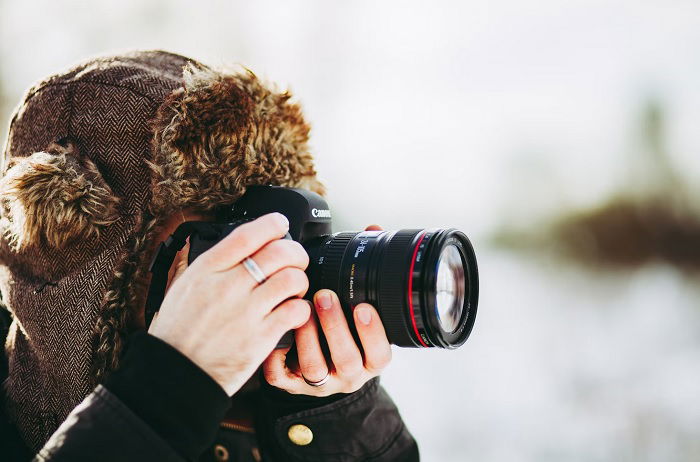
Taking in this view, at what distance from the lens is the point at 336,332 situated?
0.66 meters

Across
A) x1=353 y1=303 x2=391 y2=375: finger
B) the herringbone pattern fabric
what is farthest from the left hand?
the herringbone pattern fabric

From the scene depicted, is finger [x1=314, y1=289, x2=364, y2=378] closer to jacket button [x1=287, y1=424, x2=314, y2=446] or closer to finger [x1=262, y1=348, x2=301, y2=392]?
finger [x1=262, y1=348, x2=301, y2=392]

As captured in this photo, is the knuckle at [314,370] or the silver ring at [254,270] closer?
the silver ring at [254,270]

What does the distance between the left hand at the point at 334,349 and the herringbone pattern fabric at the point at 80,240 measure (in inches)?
8.7

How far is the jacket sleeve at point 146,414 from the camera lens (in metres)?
0.49

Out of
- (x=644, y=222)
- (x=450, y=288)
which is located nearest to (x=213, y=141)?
(x=450, y=288)

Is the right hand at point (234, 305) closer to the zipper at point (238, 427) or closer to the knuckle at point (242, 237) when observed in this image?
the knuckle at point (242, 237)

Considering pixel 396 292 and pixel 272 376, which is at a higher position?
pixel 396 292

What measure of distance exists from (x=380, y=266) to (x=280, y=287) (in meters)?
0.12

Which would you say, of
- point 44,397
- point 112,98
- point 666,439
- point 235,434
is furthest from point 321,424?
point 666,439

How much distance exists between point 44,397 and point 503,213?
196 centimetres

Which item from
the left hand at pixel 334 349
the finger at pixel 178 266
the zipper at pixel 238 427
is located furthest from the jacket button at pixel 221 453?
the finger at pixel 178 266

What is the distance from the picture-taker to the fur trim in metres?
0.68

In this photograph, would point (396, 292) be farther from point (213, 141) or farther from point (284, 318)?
point (213, 141)
